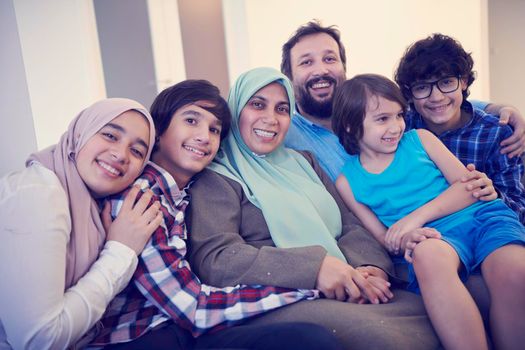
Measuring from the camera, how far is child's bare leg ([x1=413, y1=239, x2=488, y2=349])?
1.12 metres

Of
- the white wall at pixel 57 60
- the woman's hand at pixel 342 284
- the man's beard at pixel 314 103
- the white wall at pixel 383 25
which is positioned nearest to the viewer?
the woman's hand at pixel 342 284

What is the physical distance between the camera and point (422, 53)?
179 centimetres

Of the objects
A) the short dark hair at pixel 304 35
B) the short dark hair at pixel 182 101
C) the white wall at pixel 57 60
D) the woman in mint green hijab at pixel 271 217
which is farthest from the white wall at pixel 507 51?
the short dark hair at pixel 182 101

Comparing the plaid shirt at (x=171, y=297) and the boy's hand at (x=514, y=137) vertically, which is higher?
the boy's hand at (x=514, y=137)

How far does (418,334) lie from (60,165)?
108cm

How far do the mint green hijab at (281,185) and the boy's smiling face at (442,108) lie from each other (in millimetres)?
568

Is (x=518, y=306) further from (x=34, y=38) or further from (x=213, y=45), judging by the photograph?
(x=213, y=45)

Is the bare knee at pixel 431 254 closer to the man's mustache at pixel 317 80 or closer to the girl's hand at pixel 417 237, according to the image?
the girl's hand at pixel 417 237

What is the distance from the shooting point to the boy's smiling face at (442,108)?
1.72 metres

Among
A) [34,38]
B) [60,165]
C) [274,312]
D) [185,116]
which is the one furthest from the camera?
[34,38]

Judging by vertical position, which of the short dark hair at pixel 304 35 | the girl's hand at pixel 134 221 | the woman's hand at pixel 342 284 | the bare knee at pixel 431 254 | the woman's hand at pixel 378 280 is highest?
the short dark hair at pixel 304 35

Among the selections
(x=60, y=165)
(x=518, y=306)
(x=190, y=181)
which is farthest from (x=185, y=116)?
(x=518, y=306)

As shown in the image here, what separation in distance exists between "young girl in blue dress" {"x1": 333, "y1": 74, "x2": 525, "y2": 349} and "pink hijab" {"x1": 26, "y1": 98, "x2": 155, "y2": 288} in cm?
87

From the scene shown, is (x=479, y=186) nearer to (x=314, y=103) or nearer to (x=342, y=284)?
(x=342, y=284)
